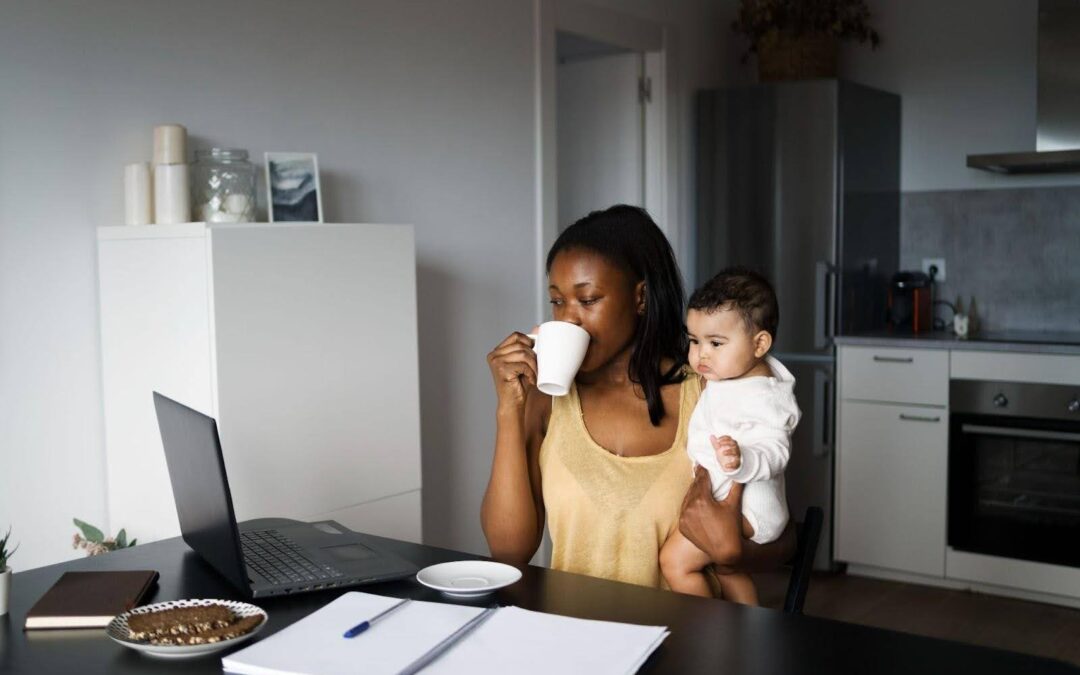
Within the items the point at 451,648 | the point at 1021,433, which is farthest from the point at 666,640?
the point at 1021,433

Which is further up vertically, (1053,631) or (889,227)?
(889,227)

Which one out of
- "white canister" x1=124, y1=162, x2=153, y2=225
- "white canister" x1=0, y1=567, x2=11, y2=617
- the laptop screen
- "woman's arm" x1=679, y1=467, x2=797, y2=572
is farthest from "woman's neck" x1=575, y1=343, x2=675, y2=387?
"white canister" x1=124, y1=162, x2=153, y2=225

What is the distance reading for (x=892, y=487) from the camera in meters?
4.08

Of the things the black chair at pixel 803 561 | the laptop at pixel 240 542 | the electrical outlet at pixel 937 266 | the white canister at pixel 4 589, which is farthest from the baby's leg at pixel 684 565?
the electrical outlet at pixel 937 266

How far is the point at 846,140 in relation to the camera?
423cm

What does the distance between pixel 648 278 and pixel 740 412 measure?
10.8 inches

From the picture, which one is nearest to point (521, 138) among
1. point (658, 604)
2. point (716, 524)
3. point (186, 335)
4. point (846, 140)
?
point (846, 140)

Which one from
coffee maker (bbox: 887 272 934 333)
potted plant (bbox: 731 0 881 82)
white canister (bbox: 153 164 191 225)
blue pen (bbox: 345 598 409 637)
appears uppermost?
potted plant (bbox: 731 0 881 82)

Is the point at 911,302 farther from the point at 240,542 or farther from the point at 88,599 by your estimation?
the point at 88,599

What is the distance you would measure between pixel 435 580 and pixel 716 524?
48cm

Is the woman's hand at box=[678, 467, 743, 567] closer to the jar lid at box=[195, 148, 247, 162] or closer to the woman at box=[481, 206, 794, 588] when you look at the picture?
the woman at box=[481, 206, 794, 588]

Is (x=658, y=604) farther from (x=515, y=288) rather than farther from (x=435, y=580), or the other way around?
(x=515, y=288)

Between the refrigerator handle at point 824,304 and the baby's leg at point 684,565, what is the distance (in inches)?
102

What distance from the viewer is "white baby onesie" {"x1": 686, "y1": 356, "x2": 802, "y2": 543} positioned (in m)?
1.75
